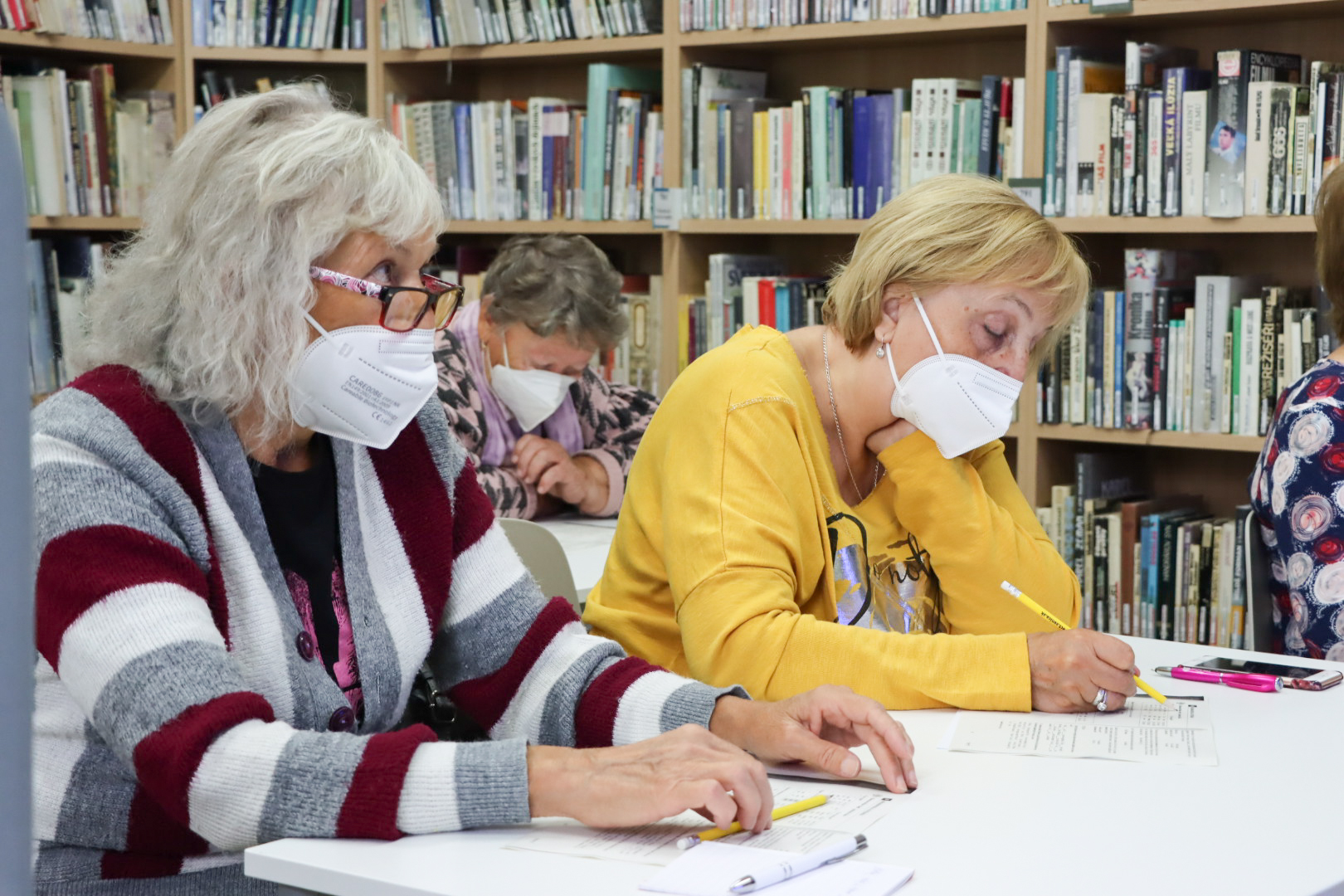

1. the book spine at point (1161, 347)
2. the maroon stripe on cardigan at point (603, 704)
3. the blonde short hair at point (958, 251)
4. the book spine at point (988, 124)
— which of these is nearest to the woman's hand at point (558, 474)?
the book spine at point (988, 124)

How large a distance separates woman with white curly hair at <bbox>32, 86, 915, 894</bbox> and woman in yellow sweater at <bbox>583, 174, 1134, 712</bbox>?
0.18 metres

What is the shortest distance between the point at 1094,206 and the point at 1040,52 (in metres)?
0.36

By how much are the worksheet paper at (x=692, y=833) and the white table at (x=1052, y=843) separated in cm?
2

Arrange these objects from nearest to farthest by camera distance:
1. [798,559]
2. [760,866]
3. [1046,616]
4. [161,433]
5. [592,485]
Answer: [760,866] → [161,433] → [798,559] → [1046,616] → [592,485]

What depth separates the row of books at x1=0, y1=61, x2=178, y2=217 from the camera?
150 inches

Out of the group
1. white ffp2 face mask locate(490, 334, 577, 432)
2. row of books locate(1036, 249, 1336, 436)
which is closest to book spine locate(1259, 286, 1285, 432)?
row of books locate(1036, 249, 1336, 436)

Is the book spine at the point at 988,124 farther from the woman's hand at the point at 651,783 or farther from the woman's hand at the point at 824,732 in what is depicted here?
the woman's hand at the point at 651,783

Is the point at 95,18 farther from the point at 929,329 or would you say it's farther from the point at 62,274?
the point at 929,329

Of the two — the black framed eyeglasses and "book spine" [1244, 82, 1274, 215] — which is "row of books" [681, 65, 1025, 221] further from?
the black framed eyeglasses

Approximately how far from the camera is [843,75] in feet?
12.4

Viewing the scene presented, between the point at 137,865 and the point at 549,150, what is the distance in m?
2.86

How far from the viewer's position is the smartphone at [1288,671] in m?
1.66

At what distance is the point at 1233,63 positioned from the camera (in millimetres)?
2900

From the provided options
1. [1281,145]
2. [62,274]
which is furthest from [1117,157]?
[62,274]
